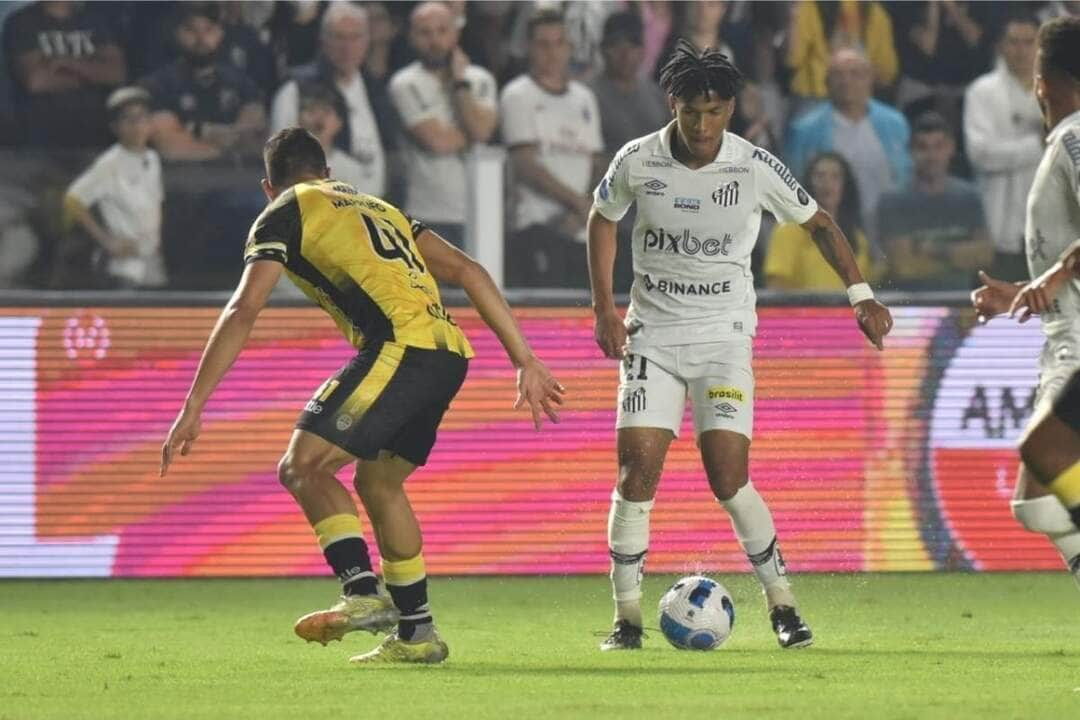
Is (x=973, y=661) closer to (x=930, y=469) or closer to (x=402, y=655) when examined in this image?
(x=402, y=655)

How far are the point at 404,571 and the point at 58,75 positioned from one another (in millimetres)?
7634

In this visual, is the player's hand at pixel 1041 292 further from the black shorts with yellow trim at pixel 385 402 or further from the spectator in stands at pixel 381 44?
the spectator in stands at pixel 381 44

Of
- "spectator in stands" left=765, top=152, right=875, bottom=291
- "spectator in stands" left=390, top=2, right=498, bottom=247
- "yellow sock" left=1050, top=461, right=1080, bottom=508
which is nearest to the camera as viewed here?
"yellow sock" left=1050, top=461, right=1080, bottom=508

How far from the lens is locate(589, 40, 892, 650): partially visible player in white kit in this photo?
806cm

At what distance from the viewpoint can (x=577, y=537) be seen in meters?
11.9

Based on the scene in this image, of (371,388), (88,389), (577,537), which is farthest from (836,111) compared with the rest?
(371,388)

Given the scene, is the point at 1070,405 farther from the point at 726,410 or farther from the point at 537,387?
the point at 726,410

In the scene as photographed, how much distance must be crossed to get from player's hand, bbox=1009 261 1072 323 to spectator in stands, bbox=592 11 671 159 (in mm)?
8395

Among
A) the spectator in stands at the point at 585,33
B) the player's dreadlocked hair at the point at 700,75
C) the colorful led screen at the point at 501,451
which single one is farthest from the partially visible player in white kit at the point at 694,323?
the spectator in stands at the point at 585,33

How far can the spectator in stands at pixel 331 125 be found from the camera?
13.7m

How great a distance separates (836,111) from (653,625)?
5848 millimetres

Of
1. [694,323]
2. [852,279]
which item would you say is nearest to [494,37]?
[694,323]

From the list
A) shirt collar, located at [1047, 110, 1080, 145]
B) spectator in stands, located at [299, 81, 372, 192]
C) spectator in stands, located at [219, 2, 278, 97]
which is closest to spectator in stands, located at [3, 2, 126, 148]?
spectator in stands, located at [219, 2, 278, 97]

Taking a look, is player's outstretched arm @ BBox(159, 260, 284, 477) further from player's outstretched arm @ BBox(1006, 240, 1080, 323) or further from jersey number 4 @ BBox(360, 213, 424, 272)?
player's outstretched arm @ BBox(1006, 240, 1080, 323)
